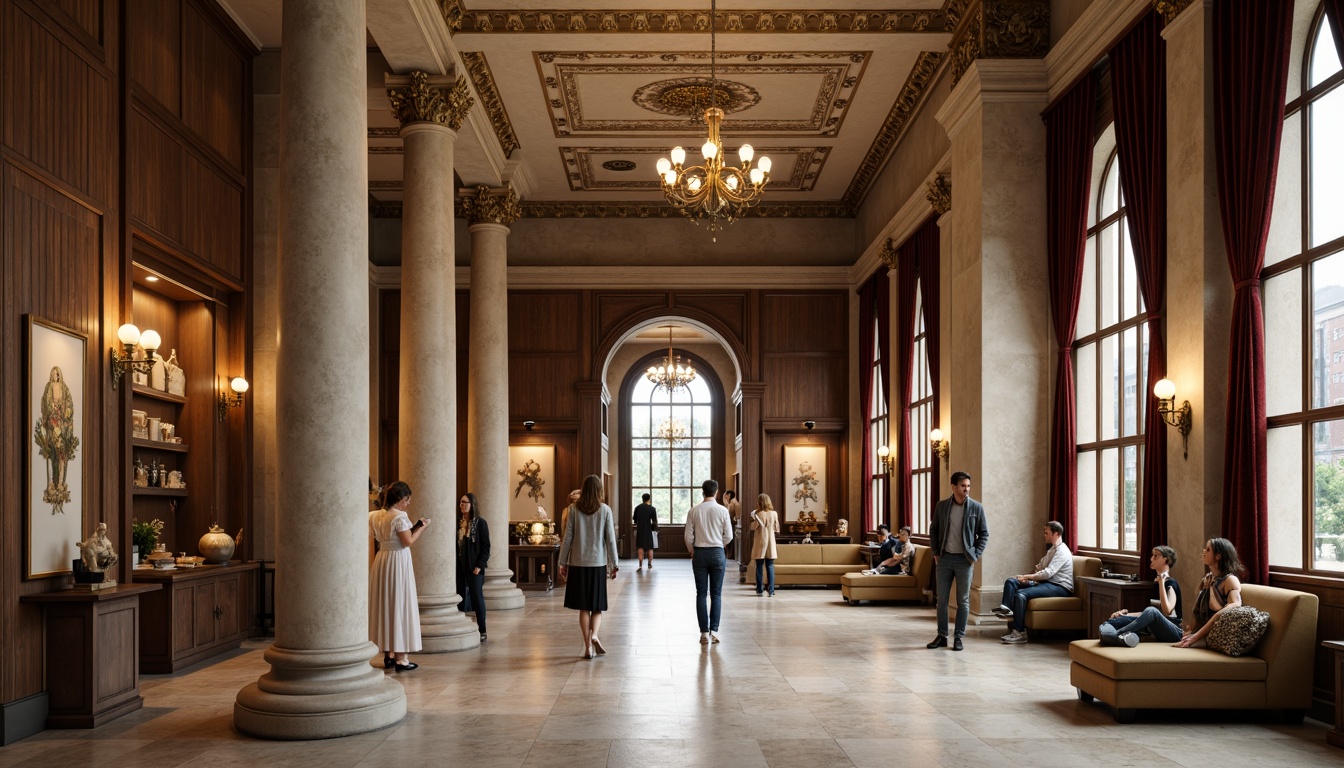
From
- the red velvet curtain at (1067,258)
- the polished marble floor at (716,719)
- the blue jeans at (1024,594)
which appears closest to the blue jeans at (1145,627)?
the polished marble floor at (716,719)

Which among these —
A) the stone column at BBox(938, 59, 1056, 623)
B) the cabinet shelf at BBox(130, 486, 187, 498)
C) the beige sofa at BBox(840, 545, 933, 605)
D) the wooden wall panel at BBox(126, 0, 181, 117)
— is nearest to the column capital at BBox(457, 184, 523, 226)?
the wooden wall panel at BBox(126, 0, 181, 117)

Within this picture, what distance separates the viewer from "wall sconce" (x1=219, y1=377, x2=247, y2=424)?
11547 millimetres

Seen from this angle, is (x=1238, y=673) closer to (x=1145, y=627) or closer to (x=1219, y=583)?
(x=1219, y=583)

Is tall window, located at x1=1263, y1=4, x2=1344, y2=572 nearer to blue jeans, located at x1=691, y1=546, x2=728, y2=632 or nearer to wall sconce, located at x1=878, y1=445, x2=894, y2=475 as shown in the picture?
blue jeans, located at x1=691, y1=546, x2=728, y2=632

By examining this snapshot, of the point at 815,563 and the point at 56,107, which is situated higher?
the point at 56,107

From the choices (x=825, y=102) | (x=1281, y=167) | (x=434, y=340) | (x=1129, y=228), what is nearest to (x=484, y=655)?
(x=434, y=340)

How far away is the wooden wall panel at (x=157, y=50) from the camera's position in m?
9.28

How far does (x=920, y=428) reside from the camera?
57.1 feet

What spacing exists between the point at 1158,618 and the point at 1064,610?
3.06 meters

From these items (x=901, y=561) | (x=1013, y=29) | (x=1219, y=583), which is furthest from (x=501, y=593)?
(x=1219, y=583)

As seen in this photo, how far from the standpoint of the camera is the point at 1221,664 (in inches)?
281

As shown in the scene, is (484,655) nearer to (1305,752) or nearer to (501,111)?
(1305,752)

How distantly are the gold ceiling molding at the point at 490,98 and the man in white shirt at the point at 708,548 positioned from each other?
663 cm

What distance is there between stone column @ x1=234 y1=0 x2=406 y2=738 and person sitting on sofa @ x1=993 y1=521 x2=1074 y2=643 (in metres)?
6.48
